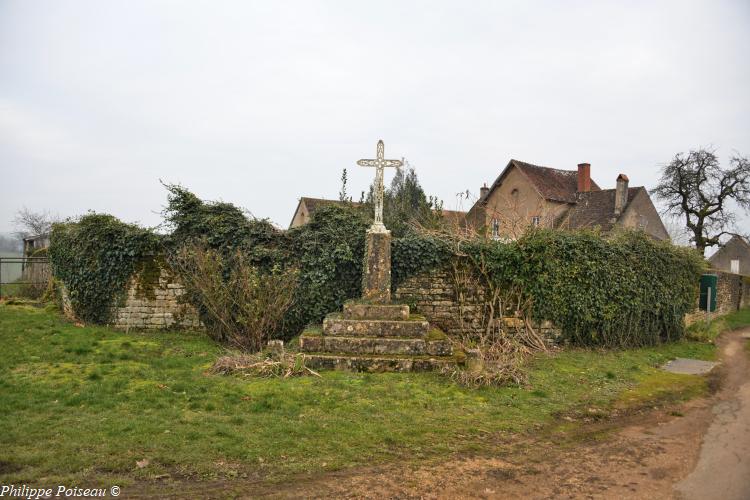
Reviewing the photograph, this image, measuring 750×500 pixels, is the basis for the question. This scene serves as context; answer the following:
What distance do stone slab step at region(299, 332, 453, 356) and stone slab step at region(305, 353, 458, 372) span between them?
0.25 m

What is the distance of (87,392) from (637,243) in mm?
12670

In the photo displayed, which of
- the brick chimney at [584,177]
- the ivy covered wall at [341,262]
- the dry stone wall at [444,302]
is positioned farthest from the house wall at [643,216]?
the dry stone wall at [444,302]

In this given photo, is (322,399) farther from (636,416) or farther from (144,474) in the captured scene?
(636,416)

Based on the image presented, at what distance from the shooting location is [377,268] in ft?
32.9

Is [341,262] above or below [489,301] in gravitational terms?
above

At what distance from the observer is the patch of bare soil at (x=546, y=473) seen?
4.20m

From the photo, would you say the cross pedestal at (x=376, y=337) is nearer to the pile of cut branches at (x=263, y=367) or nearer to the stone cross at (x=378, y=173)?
the stone cross at (x=378, y=173)

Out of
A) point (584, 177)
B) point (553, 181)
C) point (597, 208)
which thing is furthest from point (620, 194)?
point (553, 181)

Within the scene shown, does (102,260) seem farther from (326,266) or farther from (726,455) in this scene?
(726,455)

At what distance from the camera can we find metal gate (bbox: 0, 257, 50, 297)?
1642 centimetres

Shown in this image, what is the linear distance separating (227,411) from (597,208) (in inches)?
1096

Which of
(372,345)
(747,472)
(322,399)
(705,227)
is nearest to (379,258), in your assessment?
(372,345)

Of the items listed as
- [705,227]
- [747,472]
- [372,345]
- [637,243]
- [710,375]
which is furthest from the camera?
[705,227]

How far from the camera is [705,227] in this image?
3303cm
